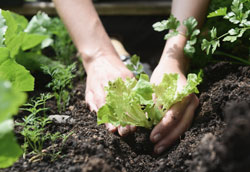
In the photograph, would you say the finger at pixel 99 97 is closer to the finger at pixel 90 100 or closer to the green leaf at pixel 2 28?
the finger at pixel 90 100

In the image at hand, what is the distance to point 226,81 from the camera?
4.72 feet

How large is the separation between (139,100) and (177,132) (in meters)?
0.21

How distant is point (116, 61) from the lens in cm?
165

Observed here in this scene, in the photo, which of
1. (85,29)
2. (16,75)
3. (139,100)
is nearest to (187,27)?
(139,100)

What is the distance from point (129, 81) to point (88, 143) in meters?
0.34

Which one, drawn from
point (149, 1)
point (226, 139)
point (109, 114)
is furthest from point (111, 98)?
point (149, 1)

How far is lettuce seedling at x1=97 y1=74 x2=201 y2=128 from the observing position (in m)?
1.18

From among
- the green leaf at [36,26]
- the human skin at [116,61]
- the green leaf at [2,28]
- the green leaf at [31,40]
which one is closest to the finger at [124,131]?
the human skin at [116,61]

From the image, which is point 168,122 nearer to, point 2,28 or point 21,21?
point 2,28

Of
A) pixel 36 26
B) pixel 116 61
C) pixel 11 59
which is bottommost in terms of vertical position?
pixel 116 61

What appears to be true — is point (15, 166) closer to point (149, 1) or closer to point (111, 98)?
point (111, 98)

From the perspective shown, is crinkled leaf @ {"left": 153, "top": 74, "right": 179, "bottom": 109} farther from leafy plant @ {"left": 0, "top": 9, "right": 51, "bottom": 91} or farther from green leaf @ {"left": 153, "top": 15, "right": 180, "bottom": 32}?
leafy plant @ {"left": 0, "top": 9, "right": 51, "bottom": 91}

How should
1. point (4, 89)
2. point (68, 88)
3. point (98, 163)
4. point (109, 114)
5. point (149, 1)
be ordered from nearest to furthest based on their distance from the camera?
point (4, 89) < point (98, 163) < point (109, 114) < point (68, 88) < point (149, 1)

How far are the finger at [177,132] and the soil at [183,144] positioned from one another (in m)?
0.02
